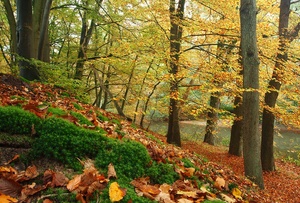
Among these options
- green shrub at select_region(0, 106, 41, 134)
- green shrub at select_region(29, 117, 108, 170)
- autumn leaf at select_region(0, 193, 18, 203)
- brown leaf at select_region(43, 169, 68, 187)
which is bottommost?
autumn leaf at select_region(0, 193, 18, 203)

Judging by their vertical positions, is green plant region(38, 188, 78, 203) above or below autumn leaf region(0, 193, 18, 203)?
below

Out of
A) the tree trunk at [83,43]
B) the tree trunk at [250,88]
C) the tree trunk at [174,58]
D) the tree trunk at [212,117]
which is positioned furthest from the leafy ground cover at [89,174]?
the tree trunk at [212,117]

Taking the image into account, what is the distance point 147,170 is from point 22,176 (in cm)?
109

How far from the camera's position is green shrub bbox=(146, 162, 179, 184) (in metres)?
2.38

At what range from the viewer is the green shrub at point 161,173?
93.7 inches

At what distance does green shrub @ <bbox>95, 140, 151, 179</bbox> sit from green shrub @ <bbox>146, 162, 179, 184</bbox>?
0.26 feet

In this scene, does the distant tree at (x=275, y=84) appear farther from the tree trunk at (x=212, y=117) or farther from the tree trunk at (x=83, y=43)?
the tree trunk at (x=83, y=43)

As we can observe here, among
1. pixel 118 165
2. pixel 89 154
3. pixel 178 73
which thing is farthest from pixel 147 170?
pixel 178 73

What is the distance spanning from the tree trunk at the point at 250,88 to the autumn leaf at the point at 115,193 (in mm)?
4436

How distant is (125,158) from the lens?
2.32 metres

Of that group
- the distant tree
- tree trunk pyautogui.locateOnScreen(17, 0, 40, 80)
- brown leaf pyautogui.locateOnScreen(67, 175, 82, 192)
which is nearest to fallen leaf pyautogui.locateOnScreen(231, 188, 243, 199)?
brown leaf pyautogui.locateOnScreen(67, 175, 82, 192)

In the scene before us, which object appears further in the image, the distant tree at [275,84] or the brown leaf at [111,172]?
the distant tree at [275,84]

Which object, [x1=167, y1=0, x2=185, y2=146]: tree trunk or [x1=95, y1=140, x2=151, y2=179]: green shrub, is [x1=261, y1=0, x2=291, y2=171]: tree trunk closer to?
[x1=167, y1=0, x2=185, y2=146]: tree trunk

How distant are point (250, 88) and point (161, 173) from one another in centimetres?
386
